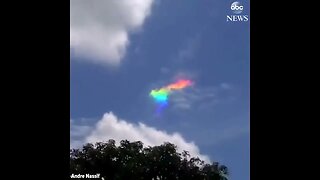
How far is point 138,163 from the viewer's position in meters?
13.1

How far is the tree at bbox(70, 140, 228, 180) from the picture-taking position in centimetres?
1208

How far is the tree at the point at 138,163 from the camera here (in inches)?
476
